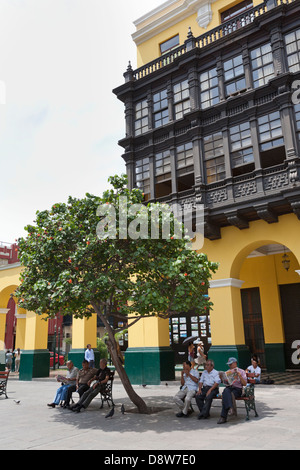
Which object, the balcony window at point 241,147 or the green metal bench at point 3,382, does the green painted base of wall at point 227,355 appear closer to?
the balcony window at point 241,147

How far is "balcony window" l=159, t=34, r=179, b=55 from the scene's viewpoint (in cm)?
1909

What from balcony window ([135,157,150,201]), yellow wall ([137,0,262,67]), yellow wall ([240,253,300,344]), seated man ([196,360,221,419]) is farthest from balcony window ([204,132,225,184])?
seated man ([196,360,221,419])

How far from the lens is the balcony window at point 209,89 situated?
16.2 m

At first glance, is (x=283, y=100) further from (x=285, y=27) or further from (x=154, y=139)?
(x=154, y=139)

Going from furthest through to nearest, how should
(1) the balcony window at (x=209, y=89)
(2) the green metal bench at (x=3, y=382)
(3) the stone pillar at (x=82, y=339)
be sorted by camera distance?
(3) the stone pillar at (x=82, y=339), (1) the balcony window at (x=209, y=89), (2) the green metal bench at (x=3, y=382)

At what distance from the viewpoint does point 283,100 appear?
13891 mm

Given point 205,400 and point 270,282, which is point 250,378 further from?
point 270,282

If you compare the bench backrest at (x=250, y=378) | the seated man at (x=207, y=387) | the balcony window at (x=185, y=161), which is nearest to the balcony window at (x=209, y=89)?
the balcony window at (x=185, y=161)

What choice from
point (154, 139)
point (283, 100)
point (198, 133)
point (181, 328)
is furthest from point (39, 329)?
point (283, 100)


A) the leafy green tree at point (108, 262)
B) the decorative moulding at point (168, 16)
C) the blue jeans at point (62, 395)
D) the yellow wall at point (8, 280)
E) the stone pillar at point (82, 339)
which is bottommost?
the blue jeans at point (62, 395)

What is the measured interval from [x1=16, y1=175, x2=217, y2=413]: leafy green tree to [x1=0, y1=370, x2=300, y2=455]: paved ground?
4.38ft

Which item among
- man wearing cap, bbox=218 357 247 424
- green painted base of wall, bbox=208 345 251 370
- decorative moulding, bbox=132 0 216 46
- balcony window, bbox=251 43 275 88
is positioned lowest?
man wearing cap, bbox=218 357 247 424

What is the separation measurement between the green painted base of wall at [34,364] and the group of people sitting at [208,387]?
11876 mm

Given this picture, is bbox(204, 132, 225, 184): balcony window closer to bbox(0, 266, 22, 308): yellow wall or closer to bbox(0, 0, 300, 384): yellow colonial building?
bbox(0, 0, 300, 384): yellow colonial building
